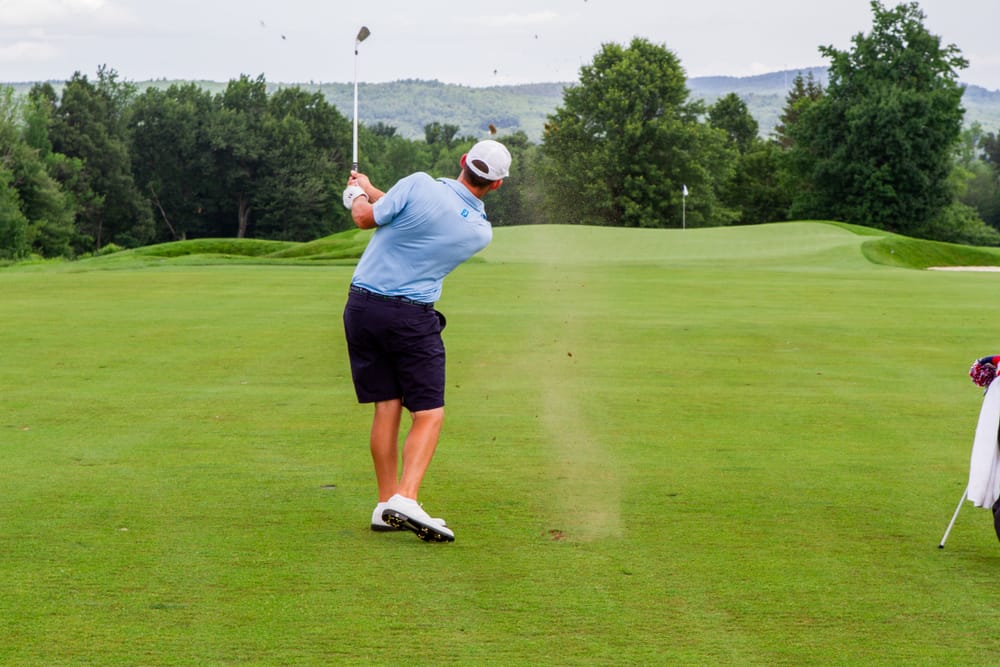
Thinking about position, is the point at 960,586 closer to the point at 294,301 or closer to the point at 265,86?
the point at 294,301

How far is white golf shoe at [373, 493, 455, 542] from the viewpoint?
6430mm

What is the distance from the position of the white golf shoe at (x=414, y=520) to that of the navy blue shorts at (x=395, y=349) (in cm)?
63

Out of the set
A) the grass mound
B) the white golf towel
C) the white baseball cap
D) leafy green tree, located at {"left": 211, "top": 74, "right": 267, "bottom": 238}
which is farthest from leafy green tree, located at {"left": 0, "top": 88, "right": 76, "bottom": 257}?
the white golf towel

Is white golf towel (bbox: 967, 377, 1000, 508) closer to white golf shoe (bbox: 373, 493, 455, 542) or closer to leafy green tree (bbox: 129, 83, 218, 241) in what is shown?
white golf shoe (bbox: 373, 493, 455, 542)

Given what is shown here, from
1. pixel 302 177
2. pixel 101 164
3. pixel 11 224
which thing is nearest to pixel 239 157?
pixel 302 177

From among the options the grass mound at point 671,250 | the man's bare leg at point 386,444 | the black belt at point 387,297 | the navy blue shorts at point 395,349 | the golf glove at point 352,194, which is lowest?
the grass mound at point 671,250

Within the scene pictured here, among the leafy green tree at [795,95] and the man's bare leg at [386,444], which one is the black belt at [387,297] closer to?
the man's bare leg at [386,444]

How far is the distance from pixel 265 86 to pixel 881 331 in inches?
4166

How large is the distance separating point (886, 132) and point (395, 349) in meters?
82.4

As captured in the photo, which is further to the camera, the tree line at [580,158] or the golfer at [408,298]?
the tree line at [580,158]

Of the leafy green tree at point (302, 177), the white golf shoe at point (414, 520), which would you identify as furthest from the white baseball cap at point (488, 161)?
the leafy green tree at point (302, 177)

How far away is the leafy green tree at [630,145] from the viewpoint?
88938mm

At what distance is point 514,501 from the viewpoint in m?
7.57

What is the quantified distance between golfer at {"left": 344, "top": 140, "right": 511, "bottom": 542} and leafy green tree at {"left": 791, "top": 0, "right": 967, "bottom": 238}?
8129 centimetres
